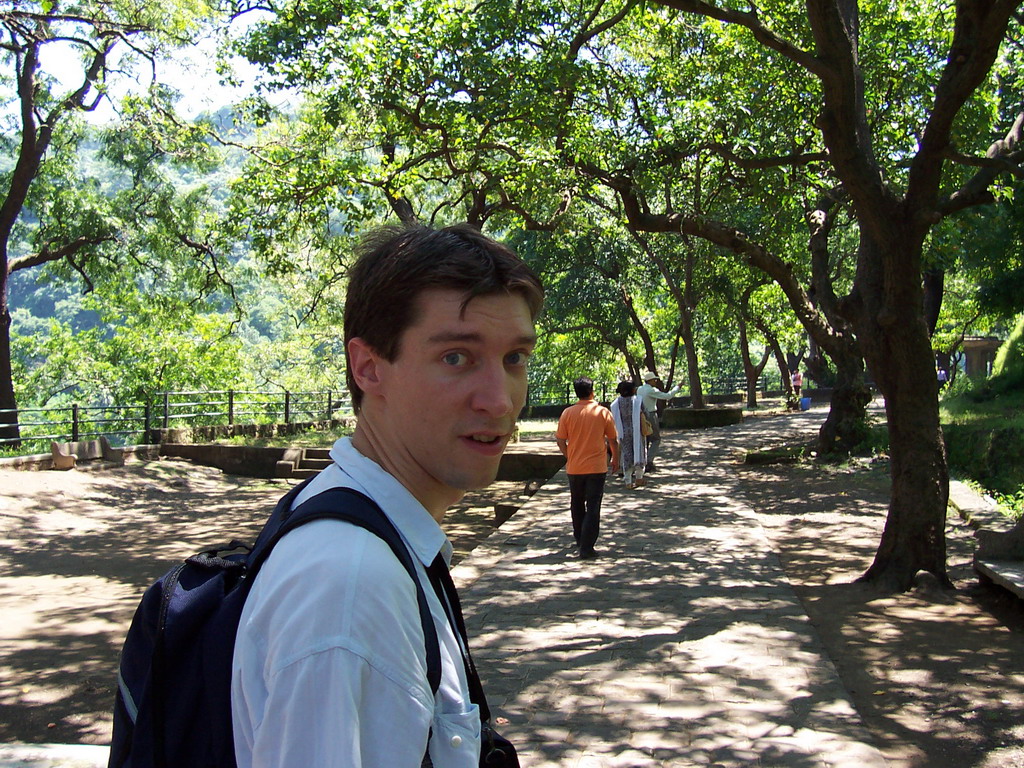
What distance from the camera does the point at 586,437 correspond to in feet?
31.1

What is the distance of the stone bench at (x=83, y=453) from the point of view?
1780 cm

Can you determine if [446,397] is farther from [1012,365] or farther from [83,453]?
[1012,365]

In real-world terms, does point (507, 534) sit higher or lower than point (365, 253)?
lower

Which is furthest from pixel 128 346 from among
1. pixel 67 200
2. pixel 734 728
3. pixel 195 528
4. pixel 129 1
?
pixel 734 728

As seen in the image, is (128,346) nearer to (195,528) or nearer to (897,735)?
(195,528)

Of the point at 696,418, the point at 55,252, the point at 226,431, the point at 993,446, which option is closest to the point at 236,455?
the point at 226,431

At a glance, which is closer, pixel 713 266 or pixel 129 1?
pixel 129 1

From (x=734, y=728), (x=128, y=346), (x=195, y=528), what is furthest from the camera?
(x=128, y=346)

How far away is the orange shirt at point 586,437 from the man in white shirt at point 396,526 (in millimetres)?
7825

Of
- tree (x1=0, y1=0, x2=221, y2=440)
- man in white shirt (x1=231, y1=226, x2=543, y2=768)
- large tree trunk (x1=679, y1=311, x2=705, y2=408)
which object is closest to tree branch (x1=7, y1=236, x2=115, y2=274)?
tree (x1=0, y1=0, x2=221, y2=440)

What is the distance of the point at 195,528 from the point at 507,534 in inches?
238

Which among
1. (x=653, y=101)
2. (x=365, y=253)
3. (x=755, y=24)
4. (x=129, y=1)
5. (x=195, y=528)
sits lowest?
(x=195, y=528)

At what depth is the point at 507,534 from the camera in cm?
1093

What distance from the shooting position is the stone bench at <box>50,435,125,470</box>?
1780 cm
